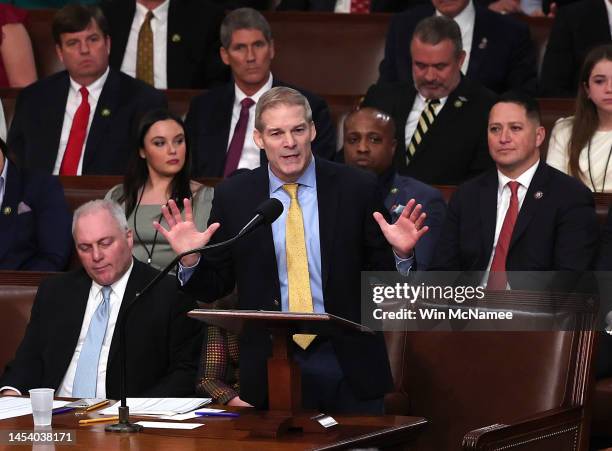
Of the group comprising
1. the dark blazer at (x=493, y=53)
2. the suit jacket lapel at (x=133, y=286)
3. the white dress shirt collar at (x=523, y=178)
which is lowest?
the suit jacket lapel at (x=133, y=286)

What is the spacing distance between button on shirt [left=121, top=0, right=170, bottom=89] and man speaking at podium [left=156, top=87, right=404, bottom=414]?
90.0 inches

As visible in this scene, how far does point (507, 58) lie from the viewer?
15.7ft

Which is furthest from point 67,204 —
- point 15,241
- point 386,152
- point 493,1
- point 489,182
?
point 493,1

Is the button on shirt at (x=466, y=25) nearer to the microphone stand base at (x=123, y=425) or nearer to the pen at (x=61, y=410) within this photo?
the pen at (x=61, y=410)

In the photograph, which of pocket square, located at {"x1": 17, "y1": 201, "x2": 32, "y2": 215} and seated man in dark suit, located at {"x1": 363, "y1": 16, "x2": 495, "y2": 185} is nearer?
pocket square, located at {"x1": 17, "y1": 201, "x2": 32, "y2": 215}

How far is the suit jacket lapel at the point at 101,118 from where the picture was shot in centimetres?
450

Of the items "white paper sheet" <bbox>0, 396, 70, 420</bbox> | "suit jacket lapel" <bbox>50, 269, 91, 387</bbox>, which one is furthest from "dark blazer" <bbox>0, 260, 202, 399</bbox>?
"white paper sheet" <bbox>0, 396, 70, 420</bbox>

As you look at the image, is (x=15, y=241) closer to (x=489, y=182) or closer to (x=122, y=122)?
(x=122, y=122)

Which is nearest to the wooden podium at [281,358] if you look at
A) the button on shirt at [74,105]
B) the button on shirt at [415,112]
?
the button on shirt at [415,112]

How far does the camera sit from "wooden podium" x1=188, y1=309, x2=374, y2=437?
2256mm

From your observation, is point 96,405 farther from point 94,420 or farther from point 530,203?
point 530,203

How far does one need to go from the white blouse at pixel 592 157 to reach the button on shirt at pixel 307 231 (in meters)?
1.43

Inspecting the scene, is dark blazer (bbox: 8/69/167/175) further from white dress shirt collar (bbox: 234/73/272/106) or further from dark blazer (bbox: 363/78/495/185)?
dark blazer (bbox: 363/78/495/185)

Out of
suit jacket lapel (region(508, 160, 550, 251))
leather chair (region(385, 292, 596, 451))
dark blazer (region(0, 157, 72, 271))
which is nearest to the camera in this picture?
leather chair (region(385, 292, 596, 451))
